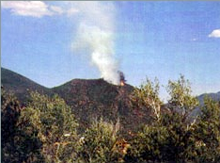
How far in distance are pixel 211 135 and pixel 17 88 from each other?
9.97 meters

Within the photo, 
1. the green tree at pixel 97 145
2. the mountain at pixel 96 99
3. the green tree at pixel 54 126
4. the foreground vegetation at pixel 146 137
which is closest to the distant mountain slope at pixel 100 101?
the mountain at pixel 96 99

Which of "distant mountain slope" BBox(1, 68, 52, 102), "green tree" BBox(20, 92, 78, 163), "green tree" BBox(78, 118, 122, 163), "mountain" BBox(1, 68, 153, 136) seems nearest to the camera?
"green tree" BBox(78, 118, 122, 163)

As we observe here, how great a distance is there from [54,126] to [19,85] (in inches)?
132

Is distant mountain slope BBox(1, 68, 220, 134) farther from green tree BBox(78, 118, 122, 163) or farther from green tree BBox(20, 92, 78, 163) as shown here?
green tree BBox(78, 118, 122, 163)

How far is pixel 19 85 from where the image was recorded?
832 inches

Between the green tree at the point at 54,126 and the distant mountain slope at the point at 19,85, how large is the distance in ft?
1.86

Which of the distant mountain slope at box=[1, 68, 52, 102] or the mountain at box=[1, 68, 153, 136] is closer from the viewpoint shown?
the distant mountain slope at box=[1, 68, 52, 102]

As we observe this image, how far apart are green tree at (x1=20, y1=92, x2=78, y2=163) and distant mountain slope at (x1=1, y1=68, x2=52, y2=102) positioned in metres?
0.57

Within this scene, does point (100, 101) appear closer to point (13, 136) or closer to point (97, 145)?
point (97, 145)

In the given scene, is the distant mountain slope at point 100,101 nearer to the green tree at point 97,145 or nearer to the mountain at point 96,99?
the mountain at point 96,99

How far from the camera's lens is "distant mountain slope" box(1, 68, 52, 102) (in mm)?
18956

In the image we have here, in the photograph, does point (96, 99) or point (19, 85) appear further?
point (96, 99)

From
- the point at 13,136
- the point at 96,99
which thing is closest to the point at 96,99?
the point at 96,99

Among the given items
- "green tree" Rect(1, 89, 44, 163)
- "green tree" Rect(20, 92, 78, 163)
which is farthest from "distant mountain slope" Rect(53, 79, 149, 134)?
"green tree" Rect(1, 89, 44, 163)
